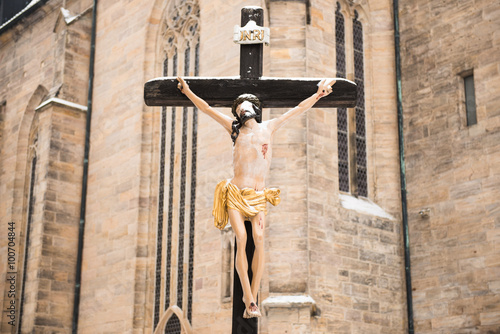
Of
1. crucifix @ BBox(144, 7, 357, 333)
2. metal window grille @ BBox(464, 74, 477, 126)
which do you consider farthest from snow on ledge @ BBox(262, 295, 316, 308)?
crucifix @ BBox(144, 7, 357, 333)

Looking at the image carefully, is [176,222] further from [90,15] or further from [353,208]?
[90,15]

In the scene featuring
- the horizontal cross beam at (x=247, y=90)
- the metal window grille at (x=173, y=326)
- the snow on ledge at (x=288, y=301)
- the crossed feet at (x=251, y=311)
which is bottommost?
the crossed feet at (x=251, y=311)

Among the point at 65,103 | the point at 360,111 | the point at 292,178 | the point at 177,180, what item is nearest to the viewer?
the point at 292,178

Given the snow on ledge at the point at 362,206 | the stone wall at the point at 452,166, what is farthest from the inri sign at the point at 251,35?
the stone wall at the point at 452,166

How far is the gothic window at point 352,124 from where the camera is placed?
15.6 metres

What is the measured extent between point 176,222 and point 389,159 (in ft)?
14.1

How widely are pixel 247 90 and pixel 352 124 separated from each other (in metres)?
10.1

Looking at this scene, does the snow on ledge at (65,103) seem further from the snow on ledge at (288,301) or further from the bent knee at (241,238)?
the bent knee at (241,238)

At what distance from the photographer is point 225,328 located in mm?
14102

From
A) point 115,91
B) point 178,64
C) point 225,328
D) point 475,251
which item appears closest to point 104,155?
point 115,91

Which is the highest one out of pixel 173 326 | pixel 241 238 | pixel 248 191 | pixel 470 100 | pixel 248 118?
pixel 470 100

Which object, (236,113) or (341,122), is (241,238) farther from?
(341,122)

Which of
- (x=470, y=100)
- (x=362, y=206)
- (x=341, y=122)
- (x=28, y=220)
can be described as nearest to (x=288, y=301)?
(x=362, y=206)

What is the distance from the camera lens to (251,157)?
18.5ft
